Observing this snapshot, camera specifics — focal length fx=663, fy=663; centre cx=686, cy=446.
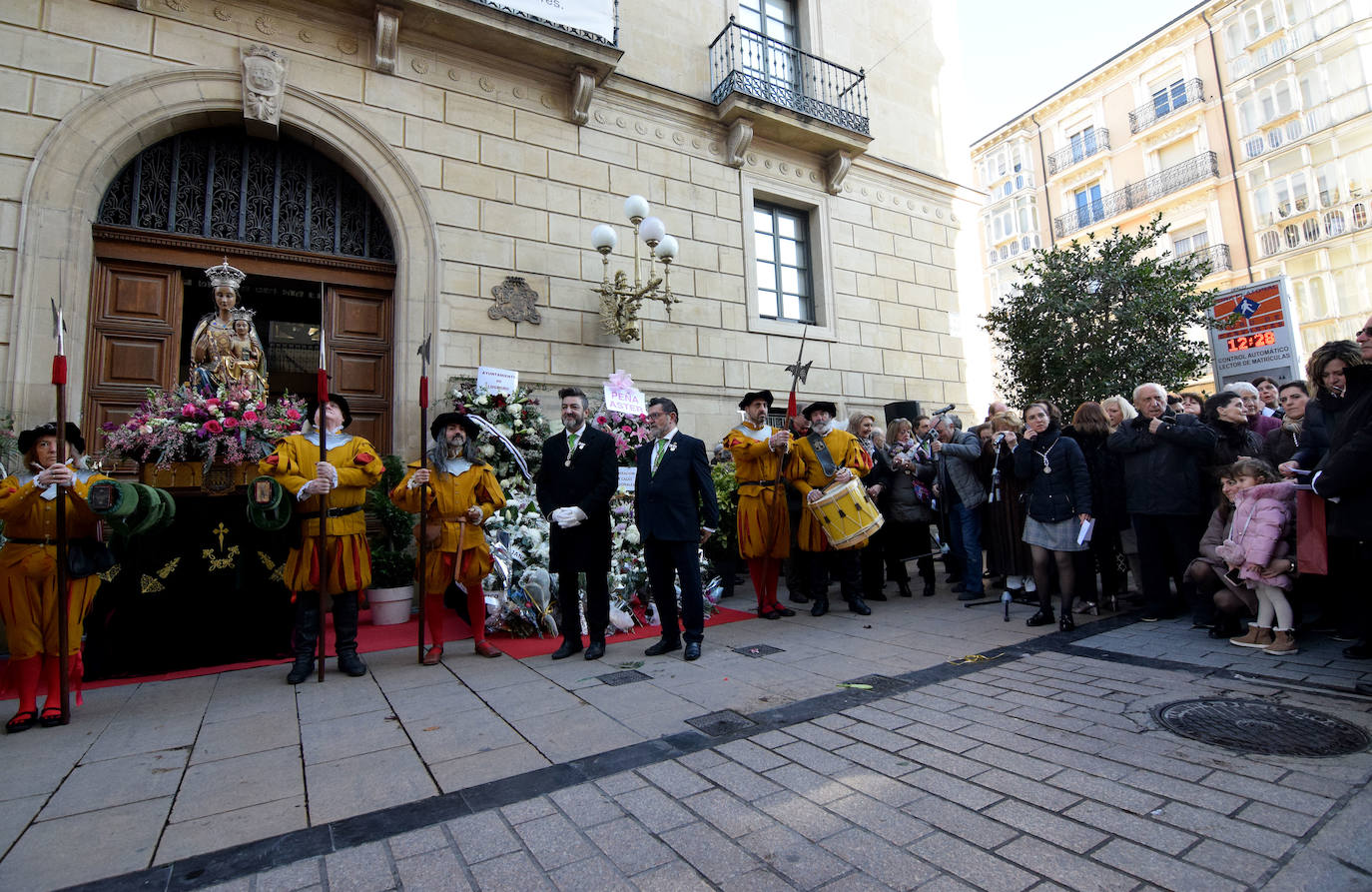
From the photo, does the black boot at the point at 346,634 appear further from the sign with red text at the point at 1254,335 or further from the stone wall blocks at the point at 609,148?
the sign with red text at the point at 1254,335

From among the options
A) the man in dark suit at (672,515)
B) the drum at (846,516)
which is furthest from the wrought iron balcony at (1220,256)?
the man in dark suit at (672,515)

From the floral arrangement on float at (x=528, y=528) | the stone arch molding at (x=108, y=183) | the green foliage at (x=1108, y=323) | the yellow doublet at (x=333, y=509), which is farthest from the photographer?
the green foliage at (x=1108, y=323)

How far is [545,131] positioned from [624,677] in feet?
26.3

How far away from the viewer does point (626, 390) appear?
329 inches

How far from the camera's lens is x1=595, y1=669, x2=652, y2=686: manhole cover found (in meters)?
4.44

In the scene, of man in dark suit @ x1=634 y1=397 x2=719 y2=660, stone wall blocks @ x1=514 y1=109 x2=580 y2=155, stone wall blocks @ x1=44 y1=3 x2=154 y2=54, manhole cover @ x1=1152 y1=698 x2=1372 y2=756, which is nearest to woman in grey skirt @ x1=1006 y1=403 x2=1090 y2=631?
manhole cover @ x1=1152 y1=698 x2=1372 y2=756

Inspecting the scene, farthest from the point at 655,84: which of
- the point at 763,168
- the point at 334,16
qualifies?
the point at 334,16

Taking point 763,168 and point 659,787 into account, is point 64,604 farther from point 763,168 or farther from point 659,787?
point 763,168

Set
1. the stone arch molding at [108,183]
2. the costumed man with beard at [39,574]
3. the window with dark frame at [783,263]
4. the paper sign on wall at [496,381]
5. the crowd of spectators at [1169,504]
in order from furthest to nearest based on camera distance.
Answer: the window with dark frame at [783,263], the paper sign on wall at [496,381], the stone arch molding at [108,183], the crowd of spectators at [1169,504], the costumed man with beard at [39,574]

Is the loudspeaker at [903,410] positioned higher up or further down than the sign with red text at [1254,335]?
further down

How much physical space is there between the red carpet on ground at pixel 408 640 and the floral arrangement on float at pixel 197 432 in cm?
160

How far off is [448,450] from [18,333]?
4.87 m

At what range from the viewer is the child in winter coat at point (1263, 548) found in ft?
15.2

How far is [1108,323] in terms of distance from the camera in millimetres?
10516
